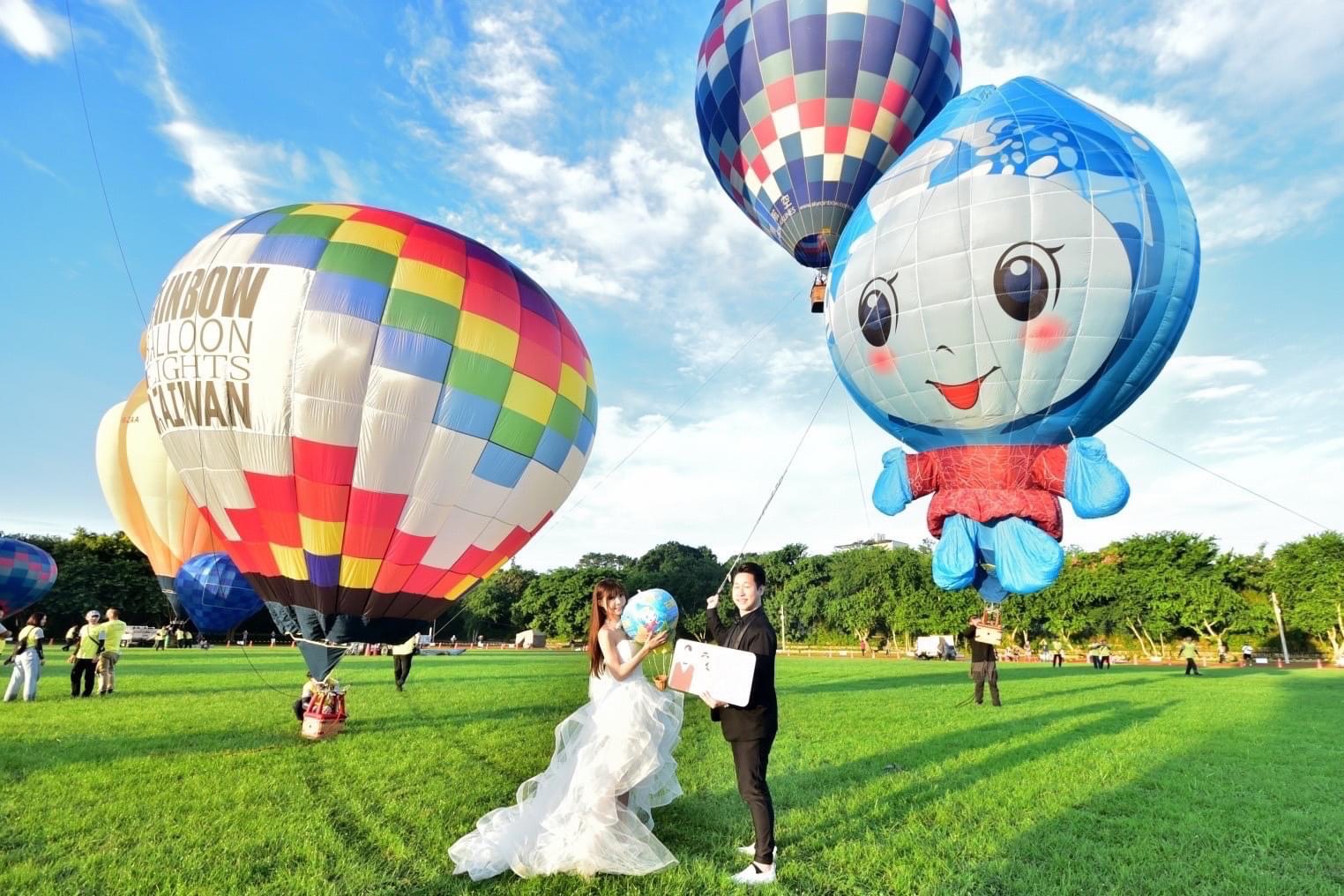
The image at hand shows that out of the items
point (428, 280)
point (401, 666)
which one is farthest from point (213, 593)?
point (428, 280)

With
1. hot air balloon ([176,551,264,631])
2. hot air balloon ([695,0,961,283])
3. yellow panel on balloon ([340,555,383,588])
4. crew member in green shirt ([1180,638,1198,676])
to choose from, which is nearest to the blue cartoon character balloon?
hot air balloon ([695,0,961,283])

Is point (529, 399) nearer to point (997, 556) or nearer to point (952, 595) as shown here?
point (997, 556)

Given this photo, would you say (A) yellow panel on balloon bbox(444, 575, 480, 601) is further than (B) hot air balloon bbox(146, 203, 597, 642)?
Yes

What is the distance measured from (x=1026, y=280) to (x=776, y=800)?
7.54 metres

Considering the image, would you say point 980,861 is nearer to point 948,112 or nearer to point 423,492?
point 423,492

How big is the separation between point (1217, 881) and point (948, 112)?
1073 cm

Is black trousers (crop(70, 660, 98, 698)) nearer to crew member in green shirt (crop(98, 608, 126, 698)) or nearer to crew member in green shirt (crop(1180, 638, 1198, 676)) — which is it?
crew member in green shirt (crop(98, 608, 126, 698))

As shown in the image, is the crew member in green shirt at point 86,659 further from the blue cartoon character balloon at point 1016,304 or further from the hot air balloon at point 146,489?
the blue cartoon character balloon at point 1016,304

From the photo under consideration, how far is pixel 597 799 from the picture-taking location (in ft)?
14.4

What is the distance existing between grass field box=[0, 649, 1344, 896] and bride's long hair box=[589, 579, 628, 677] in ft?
4.27

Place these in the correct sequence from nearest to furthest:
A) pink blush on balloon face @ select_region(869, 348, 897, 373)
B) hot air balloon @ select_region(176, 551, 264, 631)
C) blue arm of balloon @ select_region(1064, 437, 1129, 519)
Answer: blue arm of balloon @ select_region(1064, 437, 1129, 519)
pink blush on balloon face @ select_region(869, 348, 897, 373)
hot air balloon @ select_region(176, 551, 264, 631)

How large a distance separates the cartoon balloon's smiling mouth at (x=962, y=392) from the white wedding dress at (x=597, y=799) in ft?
24.0

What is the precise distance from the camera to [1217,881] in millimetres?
4086

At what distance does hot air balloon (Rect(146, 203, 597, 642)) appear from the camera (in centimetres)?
898
